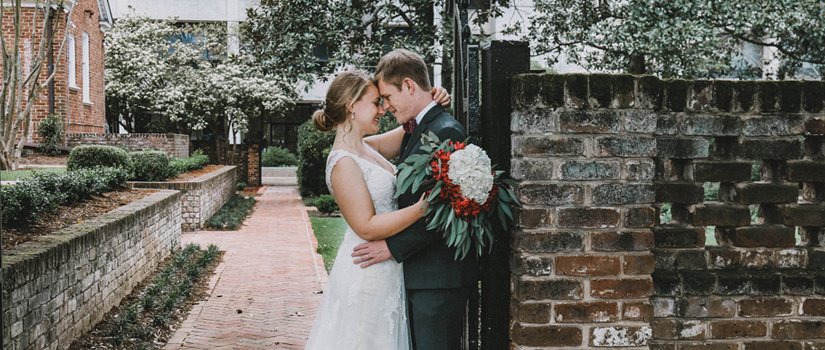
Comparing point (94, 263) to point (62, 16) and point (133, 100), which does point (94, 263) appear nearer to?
point (62, 16)

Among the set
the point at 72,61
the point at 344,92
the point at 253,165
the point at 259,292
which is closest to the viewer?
the point at 344,92

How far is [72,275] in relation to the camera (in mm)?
5230

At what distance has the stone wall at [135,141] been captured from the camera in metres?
18.2

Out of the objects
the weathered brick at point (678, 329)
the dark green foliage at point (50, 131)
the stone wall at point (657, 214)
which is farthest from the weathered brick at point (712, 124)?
the dark green foliage at point (50, 131)

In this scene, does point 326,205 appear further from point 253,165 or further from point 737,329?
point 737,329

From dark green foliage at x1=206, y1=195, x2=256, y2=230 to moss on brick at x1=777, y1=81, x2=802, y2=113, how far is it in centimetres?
Answer: 1170

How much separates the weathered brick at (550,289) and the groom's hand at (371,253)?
0.66 metres

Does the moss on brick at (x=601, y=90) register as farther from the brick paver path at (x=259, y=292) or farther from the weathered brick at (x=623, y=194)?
the brick paver path at (x=259, y=292)

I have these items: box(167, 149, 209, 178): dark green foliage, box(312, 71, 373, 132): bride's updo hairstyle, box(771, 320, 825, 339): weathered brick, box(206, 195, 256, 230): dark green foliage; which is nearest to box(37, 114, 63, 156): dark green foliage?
A: box(167, 149, 209, 178): dark green foliage

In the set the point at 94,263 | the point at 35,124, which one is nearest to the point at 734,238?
the point at 94,263

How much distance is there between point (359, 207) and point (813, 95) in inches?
80.8

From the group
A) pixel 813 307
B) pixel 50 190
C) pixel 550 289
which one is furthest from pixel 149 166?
pixel 813 307

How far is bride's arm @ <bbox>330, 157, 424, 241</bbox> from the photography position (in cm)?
290

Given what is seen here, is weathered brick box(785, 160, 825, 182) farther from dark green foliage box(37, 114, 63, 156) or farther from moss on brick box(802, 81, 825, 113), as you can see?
dark green foliage box(37, 114, 63, 156)
